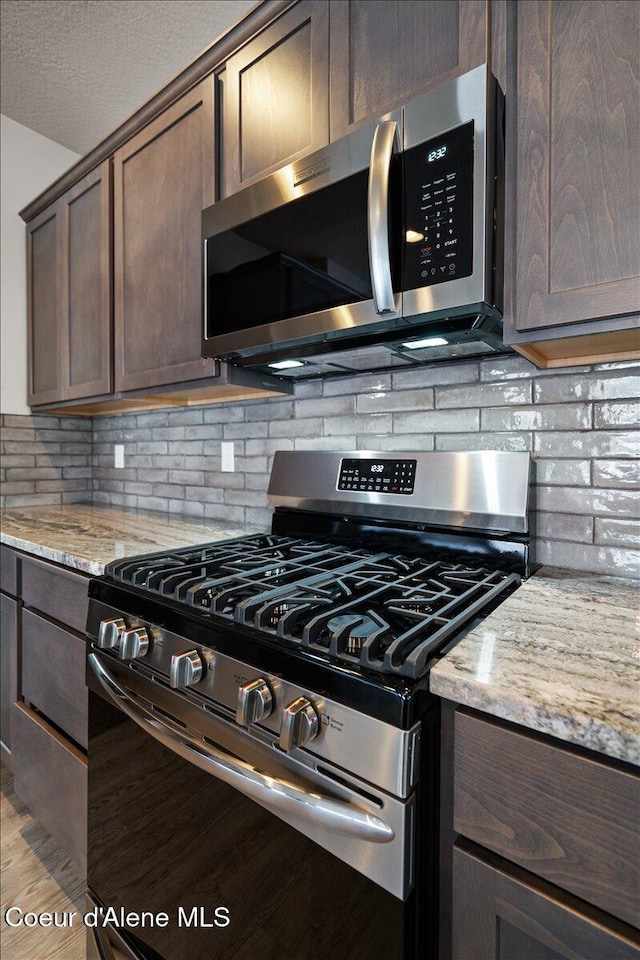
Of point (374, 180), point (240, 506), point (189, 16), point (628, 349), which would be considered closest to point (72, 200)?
point (189, 16)

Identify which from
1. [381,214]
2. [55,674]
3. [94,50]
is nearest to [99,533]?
[55,674]

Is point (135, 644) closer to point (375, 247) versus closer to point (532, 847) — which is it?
point (532, 847)

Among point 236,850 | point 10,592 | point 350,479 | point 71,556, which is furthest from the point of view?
point 10,592

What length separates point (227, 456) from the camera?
1.96m

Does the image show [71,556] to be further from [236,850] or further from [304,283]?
[304,283]

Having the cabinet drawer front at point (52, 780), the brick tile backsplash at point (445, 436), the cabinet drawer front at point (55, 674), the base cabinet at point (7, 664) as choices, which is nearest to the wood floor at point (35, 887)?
the cabinet drawer front at point (52, 780)

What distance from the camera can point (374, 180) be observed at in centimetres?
100

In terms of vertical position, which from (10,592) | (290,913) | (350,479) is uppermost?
(350,479)

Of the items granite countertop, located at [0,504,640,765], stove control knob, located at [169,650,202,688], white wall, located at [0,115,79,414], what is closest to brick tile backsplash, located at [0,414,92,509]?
white wall, located at [0,115,79,414]

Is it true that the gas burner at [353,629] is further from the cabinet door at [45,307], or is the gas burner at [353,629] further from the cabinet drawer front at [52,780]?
the cabinet door at [45,307]

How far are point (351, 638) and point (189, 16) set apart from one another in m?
2.28

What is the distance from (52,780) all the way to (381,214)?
179 cm

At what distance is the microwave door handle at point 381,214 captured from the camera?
39.2 inches

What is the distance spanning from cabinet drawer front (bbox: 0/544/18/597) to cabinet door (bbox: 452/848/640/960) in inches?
65.0
